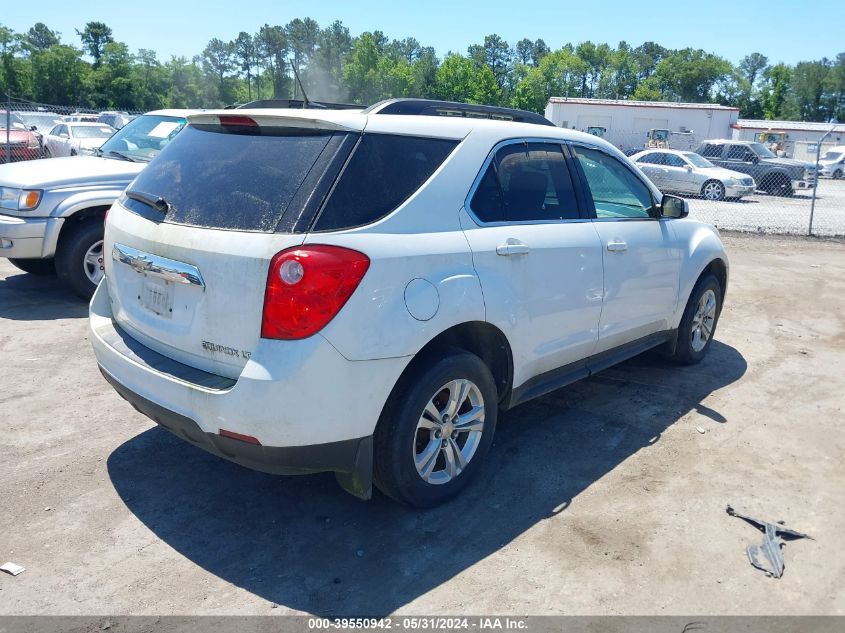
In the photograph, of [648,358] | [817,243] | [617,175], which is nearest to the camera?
[617,175]

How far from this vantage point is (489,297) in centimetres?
353

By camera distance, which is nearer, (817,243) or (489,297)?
(489,297)

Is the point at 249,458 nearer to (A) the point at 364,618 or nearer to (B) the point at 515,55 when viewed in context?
(A) the point at 364,618

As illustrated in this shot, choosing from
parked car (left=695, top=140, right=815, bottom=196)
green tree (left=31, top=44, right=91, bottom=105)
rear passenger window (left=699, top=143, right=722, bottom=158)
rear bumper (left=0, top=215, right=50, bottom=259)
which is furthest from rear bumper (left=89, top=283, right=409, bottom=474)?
green tree (left=31, top=44, right=91, bottom=105)

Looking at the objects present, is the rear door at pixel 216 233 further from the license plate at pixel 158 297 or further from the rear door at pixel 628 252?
the rear door at pixel 628 252

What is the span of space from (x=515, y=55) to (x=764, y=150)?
127428 mm

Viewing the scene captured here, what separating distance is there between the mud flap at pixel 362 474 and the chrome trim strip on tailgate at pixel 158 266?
3.27 feet

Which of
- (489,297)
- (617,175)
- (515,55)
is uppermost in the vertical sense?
(515,55)

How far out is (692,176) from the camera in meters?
21.3

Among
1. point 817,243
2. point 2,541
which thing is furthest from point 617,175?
point 817,243

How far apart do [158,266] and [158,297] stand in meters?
0.16

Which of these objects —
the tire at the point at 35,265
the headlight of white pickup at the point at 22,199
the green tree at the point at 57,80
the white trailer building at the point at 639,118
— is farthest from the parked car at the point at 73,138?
the green tree at the point at 57,80

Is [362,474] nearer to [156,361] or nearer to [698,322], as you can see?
[156,361]

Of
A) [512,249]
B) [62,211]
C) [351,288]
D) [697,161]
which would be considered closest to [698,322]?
[512,249]
